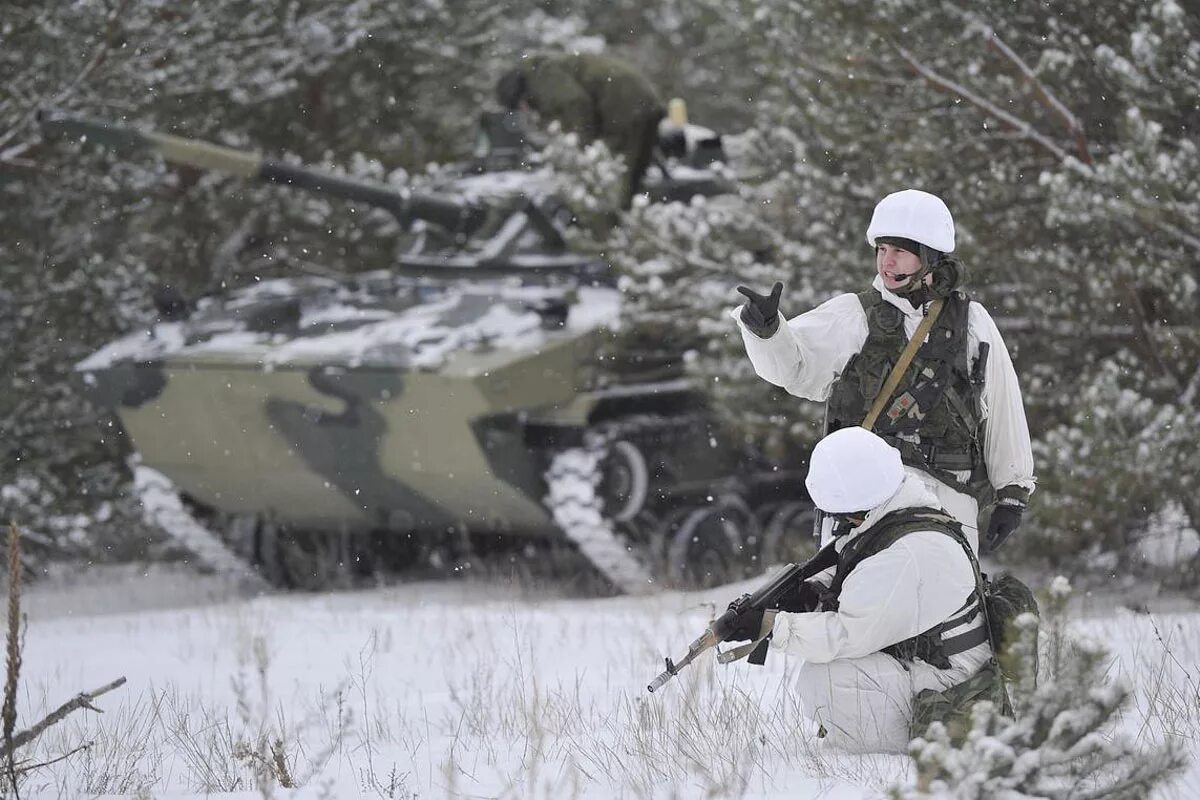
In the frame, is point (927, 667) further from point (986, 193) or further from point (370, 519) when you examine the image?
point (370, 519)

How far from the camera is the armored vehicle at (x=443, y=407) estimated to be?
7.88 meters

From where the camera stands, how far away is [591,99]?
32.9 ft

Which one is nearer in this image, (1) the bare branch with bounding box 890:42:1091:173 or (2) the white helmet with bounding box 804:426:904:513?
(2) the white helmet with bounding box 804:426:904:513

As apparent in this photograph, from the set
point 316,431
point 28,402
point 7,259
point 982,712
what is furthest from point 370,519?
point 982,712

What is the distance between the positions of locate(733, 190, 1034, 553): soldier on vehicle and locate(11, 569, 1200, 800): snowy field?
764mm

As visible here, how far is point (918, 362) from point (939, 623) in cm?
85

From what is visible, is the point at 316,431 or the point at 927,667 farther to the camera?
the point at 316,431

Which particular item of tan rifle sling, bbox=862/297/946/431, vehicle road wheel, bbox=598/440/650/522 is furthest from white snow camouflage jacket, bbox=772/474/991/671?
vehicle road wheel, bbox=598/440/650/522

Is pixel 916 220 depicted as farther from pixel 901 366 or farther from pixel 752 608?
pixel 752 608

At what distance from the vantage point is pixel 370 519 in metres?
9.08

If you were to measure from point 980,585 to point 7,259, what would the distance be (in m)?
9.03

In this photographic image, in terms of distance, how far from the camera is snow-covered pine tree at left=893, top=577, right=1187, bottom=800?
273 cm

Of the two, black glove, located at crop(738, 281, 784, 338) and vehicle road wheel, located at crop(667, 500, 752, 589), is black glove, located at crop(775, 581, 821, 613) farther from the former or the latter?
vehicle road wheel, located at crop(667, 500, 752, 589)

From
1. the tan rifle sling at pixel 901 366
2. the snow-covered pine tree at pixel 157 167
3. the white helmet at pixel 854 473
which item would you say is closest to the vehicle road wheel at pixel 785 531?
the snow-covered pine tree at pixel 157 167
